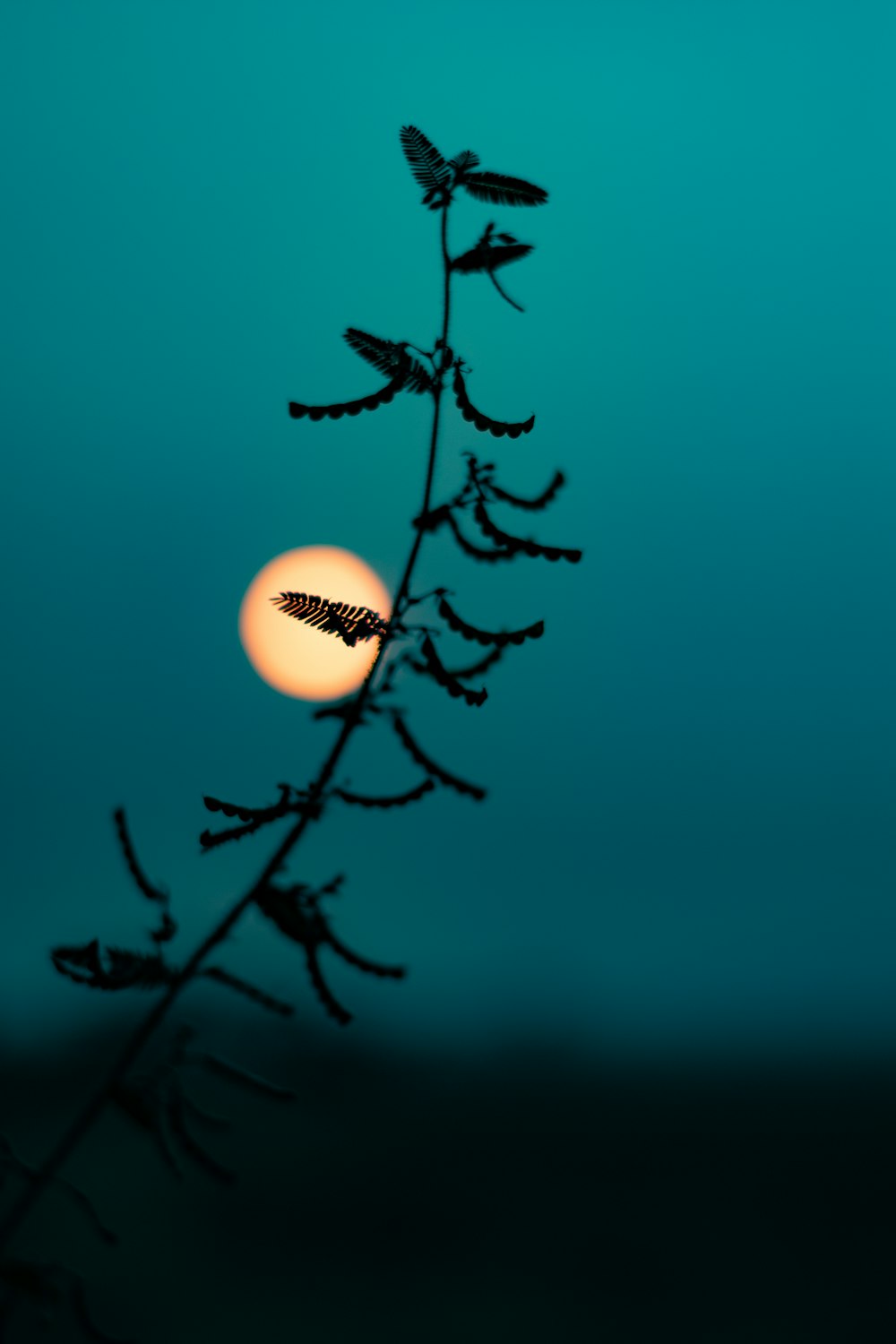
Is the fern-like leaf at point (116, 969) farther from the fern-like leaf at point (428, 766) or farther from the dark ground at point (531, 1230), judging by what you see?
the dark ground at point (531, 1230)

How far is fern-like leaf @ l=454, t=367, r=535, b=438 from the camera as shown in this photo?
175cm

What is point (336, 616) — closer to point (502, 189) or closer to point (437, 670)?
point (437, 670)

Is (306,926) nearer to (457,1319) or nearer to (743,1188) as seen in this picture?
(457,1319)

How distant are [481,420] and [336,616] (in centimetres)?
43

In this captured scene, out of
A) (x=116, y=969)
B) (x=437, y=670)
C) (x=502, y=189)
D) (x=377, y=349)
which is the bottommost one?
(x=116, y=969)

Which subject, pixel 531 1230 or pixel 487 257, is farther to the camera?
pixel 531 1230

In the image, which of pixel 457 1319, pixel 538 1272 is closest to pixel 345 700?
pixel 457 1319

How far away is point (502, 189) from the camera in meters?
1.88

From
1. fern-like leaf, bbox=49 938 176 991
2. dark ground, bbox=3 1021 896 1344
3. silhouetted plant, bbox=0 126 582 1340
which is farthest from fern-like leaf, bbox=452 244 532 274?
dark ground, bbox=3 1021 896 1344

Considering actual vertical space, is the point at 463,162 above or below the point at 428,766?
above

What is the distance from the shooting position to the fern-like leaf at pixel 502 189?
1.86 metres

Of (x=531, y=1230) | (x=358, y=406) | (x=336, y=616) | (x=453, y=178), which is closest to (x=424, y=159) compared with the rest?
(x=453, y=178)

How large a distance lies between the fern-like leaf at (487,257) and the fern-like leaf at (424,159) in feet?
0.66

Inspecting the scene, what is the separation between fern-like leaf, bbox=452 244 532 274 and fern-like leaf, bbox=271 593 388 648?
633 millimetres
